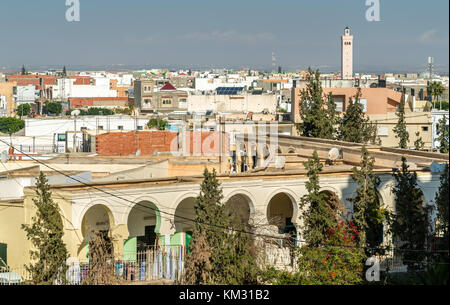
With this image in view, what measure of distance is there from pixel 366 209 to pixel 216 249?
374 centimetres

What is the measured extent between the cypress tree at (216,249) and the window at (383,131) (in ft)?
68.7

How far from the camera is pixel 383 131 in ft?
115

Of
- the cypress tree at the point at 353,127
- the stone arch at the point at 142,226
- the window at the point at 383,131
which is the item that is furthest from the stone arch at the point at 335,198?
the window at the point at 383,131

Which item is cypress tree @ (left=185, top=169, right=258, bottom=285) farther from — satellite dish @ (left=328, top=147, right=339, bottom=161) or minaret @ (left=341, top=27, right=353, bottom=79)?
minaret @ (left=341, top=27, right=353, bottom=79)

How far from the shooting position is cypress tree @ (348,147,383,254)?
1547cm

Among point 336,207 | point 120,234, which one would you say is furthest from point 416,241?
point 120,234

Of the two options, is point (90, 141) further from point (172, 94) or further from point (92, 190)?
point (172, 94)

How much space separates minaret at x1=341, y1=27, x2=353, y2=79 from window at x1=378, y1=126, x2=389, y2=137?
54.5 m

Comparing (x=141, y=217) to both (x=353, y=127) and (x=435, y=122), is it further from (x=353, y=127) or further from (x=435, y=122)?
(x=435, y=122)

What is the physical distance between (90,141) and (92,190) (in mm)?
16964

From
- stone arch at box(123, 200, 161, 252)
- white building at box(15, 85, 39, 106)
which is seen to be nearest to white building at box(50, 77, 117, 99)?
white building at box(15, 85, 39, 106)

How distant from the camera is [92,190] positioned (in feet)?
51.0

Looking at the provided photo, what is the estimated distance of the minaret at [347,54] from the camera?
90125mm

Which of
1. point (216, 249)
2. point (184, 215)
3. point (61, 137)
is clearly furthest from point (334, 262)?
point (61, 137)
